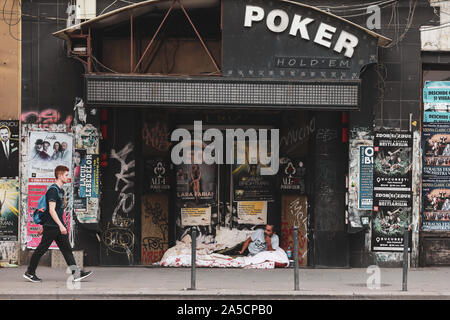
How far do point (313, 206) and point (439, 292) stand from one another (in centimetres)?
332

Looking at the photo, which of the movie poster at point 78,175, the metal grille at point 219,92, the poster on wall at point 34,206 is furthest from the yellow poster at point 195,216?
the metal grille at point 219,92

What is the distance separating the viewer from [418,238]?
44.4 ft

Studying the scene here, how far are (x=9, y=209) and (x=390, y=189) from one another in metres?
7.58

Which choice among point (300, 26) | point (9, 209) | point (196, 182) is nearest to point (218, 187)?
point (196, 182)

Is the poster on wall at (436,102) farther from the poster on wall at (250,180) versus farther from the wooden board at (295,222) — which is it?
the poster on wall at (250,180)

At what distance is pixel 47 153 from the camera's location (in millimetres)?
13336

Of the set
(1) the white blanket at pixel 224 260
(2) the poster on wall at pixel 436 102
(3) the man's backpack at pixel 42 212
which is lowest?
(1) the white blanket at pixel 224 260

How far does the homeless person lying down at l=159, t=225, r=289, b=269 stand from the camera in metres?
13.5

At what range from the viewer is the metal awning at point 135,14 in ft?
39.5

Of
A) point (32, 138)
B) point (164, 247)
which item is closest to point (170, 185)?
point (164, 247)

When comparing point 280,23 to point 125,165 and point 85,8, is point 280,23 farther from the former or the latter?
point 125,165

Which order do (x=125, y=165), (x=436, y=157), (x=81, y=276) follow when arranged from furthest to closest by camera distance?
(x=436, y=157) < (x=125, y=165) < (x=81, y=276)

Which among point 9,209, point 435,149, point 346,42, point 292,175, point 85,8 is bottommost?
point 9,209

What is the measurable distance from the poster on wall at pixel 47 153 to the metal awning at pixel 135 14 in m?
2.05
